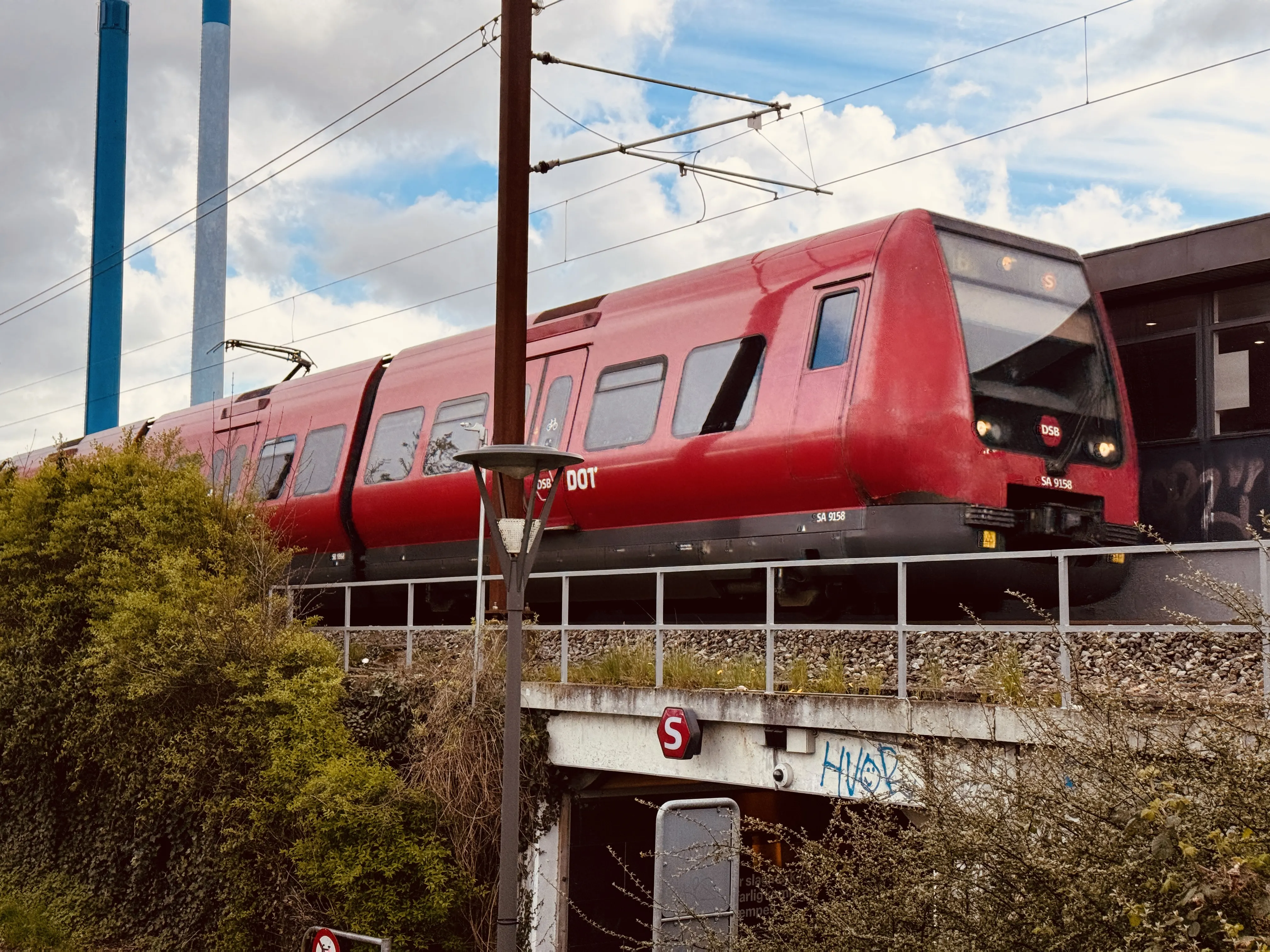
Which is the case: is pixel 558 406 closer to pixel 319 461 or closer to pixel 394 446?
pixel 394 446

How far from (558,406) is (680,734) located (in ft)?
15.9

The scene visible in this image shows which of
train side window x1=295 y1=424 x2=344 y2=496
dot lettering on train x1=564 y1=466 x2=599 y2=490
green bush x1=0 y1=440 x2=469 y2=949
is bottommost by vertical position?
green bush x1=0 y1=440 x2=469 y2=949

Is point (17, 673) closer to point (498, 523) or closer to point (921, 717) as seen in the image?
point (498, 523)

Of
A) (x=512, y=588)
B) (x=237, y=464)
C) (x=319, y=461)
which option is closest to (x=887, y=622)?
(x=512, y=588)

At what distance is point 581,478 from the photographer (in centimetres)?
1363

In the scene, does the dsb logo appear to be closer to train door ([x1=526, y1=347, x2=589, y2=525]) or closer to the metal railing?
the metal railing

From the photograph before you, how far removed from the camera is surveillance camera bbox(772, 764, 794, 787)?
32.0ft

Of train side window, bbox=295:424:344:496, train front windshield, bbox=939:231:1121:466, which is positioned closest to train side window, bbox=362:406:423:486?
train side window, bbox=295:424:344:496

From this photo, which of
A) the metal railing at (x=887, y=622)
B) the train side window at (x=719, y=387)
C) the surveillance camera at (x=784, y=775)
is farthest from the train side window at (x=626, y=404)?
the surveillance camera at (x=784, y=775)

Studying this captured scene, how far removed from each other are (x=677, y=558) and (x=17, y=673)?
8857 millimetres

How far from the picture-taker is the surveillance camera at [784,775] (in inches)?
384

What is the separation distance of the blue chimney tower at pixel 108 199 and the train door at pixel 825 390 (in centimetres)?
4374

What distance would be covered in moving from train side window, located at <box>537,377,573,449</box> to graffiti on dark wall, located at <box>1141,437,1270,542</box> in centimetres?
606

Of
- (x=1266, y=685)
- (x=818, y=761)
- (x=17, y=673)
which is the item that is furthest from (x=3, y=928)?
(x=1266, y=685)
